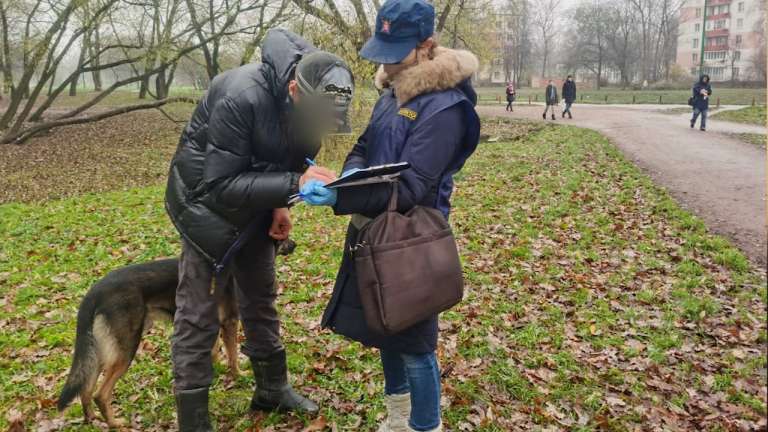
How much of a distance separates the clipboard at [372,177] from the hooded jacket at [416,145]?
0.07 m

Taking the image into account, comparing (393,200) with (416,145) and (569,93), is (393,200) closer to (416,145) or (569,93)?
(416,145)

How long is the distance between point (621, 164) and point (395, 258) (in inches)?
446

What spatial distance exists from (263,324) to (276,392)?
47 centimetres

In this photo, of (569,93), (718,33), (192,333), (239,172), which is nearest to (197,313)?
(192,333)

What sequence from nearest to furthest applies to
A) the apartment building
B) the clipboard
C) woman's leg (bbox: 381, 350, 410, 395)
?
the apartment building
the clipboard
woman's leg (bbox: 381, 350, 410, 395)

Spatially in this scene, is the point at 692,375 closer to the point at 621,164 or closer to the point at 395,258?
the point at 395,258

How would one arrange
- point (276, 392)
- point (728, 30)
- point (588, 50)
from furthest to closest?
point (588, 50) → point (276, 392) → point (728, 30)

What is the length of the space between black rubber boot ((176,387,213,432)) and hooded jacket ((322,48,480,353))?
3.22 feet

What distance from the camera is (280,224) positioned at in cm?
327

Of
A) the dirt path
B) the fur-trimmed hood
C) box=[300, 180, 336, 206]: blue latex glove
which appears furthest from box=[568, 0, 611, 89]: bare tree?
box=[300, 180, 336, 206]: blue latex glove

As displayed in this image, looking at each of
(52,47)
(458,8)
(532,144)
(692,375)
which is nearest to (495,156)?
(532,144)

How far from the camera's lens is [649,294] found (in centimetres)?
543

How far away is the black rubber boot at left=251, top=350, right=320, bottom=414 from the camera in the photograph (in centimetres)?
362

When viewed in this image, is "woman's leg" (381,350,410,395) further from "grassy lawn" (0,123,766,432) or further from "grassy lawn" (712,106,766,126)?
"grassy lawn" (712,106,766,126)
